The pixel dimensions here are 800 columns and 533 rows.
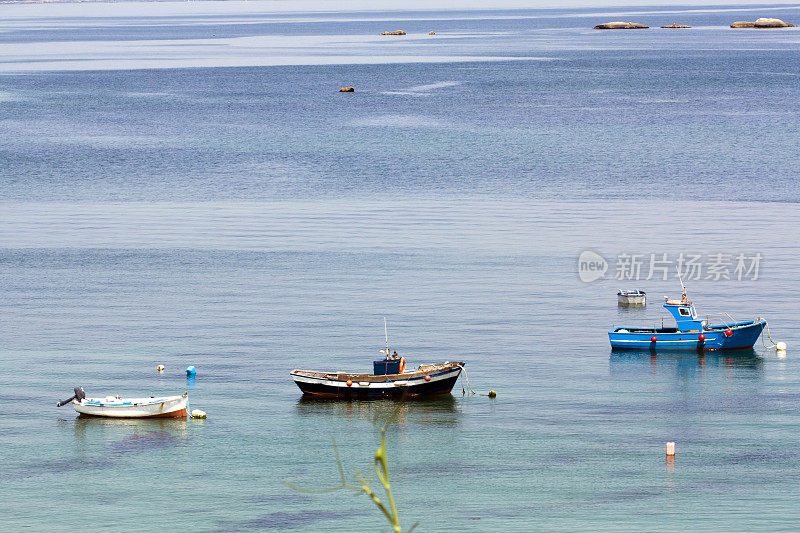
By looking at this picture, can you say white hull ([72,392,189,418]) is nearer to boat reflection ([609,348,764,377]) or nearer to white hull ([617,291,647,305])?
boat reflection ([609,348,764,377])

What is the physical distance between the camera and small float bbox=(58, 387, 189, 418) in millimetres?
51656

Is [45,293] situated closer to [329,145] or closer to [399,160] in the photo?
[399,160]

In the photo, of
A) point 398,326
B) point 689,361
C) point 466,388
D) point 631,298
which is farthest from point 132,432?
point 631,298

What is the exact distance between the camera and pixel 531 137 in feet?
473

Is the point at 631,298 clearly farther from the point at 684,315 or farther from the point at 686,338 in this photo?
the point at 686,338

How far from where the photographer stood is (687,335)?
62.2 m

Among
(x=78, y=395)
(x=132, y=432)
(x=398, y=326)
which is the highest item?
(x=398, y=326)

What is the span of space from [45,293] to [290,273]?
15220 millimetres

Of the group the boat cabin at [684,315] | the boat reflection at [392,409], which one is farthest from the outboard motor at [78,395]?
the boat cabin at [684,315]

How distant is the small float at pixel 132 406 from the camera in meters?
51.7

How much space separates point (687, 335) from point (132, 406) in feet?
91.4

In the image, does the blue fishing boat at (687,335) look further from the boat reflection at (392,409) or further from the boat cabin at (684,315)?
the boat reflection at (392,409)

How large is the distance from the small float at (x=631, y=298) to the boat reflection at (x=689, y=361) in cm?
685

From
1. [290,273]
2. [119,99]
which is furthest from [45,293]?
[119,99]
